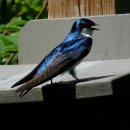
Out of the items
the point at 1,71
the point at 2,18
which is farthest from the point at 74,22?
the point at 2,18

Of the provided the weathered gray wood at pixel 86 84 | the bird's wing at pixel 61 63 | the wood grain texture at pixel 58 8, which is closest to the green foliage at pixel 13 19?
the wood grain texture at pixel 58 8

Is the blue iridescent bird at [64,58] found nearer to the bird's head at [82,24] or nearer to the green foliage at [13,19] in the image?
the bird's head at [82,24]

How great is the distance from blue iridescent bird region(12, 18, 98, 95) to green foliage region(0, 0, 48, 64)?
1.44 ft

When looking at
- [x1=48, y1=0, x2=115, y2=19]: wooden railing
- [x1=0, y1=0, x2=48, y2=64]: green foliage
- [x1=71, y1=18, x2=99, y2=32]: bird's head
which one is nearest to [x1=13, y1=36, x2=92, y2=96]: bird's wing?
[x1=71, y1=18, x2=99, y2=32]: bird's head

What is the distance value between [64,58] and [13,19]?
1451 mm

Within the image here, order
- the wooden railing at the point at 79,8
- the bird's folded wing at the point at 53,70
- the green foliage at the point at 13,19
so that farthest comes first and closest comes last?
the green foliage at the point at 13,19 < the wooden railing at the point at 79,8 < the bird's folded wing at the point at 53,70

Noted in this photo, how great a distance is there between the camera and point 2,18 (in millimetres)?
4434

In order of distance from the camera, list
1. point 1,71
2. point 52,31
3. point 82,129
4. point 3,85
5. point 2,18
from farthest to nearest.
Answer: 1. point 2,18
2. point 52,31
3. point 1,71
4. point 82,129
5. point 3,85

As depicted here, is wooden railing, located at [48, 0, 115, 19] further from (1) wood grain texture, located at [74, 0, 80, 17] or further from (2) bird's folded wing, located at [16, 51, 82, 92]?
(2) bird's folded wing, located at [16, 51, 82, 92]

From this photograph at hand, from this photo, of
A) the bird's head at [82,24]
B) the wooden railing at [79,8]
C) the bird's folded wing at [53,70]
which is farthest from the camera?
the wooden railing at [79,8]

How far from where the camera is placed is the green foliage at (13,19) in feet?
11.2

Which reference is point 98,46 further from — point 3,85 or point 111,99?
point 3,85

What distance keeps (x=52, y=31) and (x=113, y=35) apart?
31cm

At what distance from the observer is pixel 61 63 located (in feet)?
8.72
